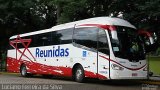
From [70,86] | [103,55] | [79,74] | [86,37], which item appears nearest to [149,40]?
[103,55]

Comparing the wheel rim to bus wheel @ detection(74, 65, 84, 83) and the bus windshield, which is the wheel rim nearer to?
bus wheel @ detection(74, 65, 84, 83)

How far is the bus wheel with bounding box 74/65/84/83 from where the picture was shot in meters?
20.6

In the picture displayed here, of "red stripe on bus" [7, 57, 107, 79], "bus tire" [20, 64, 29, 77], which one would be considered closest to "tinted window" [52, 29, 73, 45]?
"red stripe on bus" [7, 57, 107, 79]

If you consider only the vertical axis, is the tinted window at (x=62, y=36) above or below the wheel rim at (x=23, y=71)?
above

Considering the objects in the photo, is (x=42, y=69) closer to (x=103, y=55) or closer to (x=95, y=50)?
(x=95, y=50)

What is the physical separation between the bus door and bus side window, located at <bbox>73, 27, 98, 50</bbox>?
382 mm

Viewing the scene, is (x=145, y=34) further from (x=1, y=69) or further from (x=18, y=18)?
(x=18, y=18)

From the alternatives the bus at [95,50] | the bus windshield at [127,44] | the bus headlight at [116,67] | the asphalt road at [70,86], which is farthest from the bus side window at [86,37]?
the asphalt road at [70,86]

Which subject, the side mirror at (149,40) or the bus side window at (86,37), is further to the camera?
the bus side window at (86,37)

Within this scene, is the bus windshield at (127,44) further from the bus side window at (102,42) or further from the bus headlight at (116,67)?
the bus headlight at (116,67)

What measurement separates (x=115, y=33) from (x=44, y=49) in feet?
24.9

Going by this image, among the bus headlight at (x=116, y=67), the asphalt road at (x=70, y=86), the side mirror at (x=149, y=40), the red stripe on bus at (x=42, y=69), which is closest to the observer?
the asphalt road at (x=70, y=86)

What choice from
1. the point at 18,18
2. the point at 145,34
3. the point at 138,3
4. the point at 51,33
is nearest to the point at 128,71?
the point at 145,34

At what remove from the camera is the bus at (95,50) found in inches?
732
